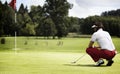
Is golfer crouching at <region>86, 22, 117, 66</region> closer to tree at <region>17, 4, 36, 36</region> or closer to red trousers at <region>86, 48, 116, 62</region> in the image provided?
red trousers at <region>86, 48, 116, 62</region>

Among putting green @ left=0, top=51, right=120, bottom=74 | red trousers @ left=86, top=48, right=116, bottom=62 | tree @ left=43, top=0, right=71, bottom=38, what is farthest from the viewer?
tree @ left=43, top=0, right=71, bottom=38

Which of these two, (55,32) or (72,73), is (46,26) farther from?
(72,73)

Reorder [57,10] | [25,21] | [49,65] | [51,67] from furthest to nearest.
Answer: [57,10] → [25,21] → [49,65] → [51,67]

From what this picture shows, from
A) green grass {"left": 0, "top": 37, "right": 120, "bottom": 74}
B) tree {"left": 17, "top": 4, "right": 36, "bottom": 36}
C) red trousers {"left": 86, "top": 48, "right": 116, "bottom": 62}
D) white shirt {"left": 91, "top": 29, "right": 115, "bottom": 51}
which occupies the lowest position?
tree {"left": 17, "top": 4, "right": 36, "bottom": 36}

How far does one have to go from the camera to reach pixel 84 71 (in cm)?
1056

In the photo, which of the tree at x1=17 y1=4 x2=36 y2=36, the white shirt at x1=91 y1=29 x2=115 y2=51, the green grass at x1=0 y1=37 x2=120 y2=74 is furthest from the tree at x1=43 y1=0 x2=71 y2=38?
the white shirt at x1=91 y1=29 x2=115 y2=51

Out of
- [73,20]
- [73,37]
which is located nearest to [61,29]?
[73,20]

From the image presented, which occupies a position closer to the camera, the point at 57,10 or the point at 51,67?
the point at 51,67

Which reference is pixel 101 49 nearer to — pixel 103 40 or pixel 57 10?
pixel 103 40

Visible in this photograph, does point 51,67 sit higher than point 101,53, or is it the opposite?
point 101,53

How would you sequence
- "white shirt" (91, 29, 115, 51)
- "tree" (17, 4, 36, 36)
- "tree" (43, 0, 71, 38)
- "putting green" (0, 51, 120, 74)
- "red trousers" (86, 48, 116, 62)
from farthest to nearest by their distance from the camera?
"tree" (43, 0, 71, 38) < "tree" (17, 4, 36, 36) < "white shirt" (91, 29, 115, 51) < "red trousers" (86, 48, 116, 62) < "putting green" (0, 51, 120, 74)

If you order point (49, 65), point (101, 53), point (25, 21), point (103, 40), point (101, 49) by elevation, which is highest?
point (103, 40)

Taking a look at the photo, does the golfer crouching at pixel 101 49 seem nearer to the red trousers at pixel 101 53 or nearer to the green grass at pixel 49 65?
the red trousers at pixel 101 53

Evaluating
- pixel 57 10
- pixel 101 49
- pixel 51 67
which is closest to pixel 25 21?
pixel 57 10
